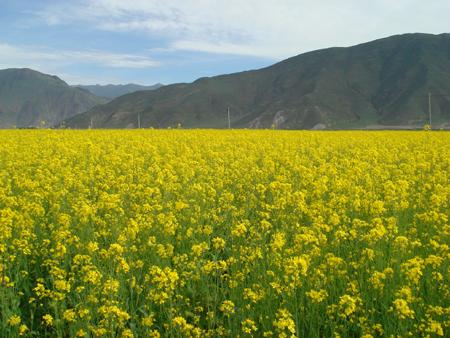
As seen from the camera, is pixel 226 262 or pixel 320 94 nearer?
pixel 226 262

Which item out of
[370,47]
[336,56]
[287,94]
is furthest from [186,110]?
[370,47]

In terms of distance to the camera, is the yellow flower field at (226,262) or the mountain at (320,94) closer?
the yellow flower field at (226,262)

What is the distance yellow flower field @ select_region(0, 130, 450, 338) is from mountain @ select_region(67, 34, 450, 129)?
114 metres

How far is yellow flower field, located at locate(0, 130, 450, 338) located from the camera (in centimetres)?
433

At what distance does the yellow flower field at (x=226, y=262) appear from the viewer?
433 cm

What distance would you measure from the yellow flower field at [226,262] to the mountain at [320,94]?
375 feet

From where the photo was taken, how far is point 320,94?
143 m

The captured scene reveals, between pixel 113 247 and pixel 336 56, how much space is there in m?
174

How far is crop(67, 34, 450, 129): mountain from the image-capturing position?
12975 centimetres

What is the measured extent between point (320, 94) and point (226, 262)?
462ft

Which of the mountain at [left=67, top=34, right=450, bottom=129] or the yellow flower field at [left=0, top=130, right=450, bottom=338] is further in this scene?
the mountain at [left=67, top=34, right=450, bottom=129]

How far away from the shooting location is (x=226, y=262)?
20.3 ft

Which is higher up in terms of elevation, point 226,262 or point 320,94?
point 320,94

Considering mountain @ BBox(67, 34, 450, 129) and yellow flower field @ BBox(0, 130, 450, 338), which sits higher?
mountain @ BBox(67, 34, 450, 129)
